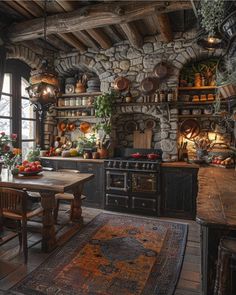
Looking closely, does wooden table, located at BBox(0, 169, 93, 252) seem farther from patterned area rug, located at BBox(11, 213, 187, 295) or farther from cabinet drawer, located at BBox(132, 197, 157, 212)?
cabinet drawer, located at BBox(132, 197, 157, 212)

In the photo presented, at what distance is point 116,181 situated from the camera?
4.29 meters

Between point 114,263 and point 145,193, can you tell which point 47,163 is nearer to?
point 145,193

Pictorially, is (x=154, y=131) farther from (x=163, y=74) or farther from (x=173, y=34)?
(x=173, y=34)

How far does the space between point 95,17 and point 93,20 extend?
6 centimetres

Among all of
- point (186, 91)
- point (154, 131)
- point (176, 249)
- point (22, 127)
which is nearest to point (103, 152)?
point (154, 131)

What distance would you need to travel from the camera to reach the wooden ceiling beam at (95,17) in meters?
2.98

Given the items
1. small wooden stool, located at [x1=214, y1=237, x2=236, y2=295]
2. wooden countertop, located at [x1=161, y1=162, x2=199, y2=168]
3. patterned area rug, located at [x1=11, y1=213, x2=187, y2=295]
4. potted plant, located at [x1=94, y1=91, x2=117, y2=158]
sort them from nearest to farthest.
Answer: small wooden stool, located at [x1=214, y1=237, x2=236, y2=295]
patterned area rug, located at [x1=11, y1=213, x2=187, y2=295]
wooden countertop, located at [x1=161, y1=162, x2=199, y2=168]
potted plant, located at [x1=94, y1=91, x2=117, y2=158]

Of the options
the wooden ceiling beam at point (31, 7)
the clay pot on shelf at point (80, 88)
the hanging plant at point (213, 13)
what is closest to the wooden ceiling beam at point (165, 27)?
the hanging plant at point (213, 13)

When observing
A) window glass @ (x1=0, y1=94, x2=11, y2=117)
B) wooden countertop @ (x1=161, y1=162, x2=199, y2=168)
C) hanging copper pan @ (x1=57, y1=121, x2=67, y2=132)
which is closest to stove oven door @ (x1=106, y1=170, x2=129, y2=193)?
wooden countertop @ (x1=161, y1=162, x2=199, y2=168)

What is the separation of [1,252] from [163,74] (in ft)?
12.3

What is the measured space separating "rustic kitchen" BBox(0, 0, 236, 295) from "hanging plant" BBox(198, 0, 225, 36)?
0.04 ft

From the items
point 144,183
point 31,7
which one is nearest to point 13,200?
point 144,183

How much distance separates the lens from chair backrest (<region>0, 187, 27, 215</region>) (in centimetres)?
239

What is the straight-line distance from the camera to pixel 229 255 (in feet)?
3.84
